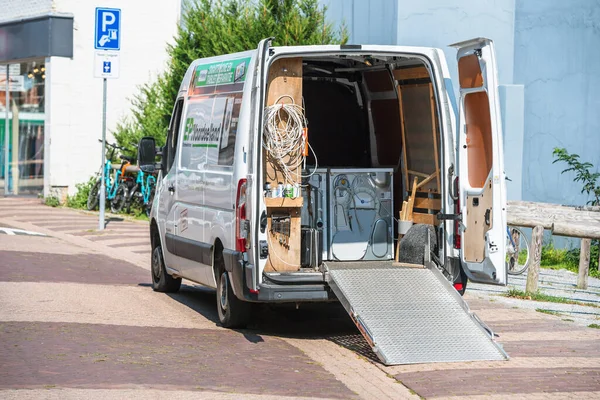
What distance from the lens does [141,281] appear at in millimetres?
13977

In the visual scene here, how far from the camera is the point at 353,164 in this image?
12.1 m

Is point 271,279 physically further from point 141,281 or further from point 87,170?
point 87,170

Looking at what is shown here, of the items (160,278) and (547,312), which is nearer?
(547,312)

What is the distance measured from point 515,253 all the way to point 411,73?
4590 millimetres

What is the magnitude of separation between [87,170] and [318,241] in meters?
16.1

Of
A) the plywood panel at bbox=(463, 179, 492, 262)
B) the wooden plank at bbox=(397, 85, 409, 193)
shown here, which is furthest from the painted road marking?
the plywood panel at bbox=(463, 179, 492, 262)

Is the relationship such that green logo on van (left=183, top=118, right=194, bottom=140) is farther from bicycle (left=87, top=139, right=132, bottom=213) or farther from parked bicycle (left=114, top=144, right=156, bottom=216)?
bicycle (left=87, top=139, right=132, bottom=213)

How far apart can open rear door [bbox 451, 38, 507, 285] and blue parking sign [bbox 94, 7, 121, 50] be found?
35.1 feet

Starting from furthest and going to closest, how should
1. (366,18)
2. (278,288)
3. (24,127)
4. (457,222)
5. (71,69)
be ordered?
(24,127) < (71,69) < (366,18) < (457,222) < (278,288)

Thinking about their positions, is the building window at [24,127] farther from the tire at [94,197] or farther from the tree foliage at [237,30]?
the tree foliage at [237,30]

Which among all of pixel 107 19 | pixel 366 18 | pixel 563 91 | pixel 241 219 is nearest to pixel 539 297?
pixel 241 219

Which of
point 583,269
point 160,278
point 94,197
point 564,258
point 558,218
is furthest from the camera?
point 94,197

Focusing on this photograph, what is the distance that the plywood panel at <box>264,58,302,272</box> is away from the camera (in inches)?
400

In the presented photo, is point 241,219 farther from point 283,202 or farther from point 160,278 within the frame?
point 160,278
